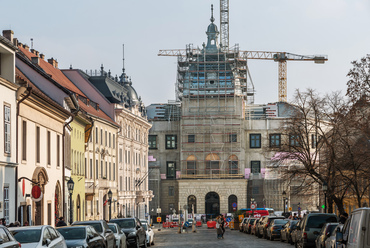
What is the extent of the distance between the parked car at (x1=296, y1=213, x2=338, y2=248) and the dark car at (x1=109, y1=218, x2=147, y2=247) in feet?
24.1

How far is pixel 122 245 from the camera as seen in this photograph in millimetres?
30531

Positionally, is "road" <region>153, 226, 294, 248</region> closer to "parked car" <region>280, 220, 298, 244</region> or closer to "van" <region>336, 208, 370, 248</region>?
"parked car" <region>280, 220, 298, 244</region>

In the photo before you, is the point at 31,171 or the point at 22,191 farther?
the point at 31,171

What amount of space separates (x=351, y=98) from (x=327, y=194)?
15192 mm

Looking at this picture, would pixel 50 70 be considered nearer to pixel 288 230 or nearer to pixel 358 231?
pixel 288 230

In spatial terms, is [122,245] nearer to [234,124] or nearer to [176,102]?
[234,124]

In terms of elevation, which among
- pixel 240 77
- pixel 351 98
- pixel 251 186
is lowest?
pixel 251 186

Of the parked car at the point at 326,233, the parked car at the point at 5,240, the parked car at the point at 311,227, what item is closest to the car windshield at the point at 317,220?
the parked car at the point at 311,227

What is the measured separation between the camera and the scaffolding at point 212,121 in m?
111

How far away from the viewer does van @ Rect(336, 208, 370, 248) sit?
1485 cm

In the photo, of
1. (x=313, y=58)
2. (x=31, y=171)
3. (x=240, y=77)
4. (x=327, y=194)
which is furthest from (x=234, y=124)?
(x=31, y=171)

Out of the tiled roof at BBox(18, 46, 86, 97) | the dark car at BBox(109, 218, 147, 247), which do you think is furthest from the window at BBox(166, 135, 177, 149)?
the dark car at BBox(109, 218, 147, 247)

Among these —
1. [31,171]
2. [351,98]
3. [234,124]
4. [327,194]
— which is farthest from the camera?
[234,124]

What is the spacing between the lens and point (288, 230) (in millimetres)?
40812
